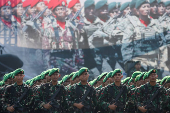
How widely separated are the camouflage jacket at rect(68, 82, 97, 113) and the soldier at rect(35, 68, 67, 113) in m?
0.18

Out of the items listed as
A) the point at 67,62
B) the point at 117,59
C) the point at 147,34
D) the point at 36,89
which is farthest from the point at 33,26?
the point at 36,89

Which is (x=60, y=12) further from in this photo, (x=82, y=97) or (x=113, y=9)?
(x=82, y=97)

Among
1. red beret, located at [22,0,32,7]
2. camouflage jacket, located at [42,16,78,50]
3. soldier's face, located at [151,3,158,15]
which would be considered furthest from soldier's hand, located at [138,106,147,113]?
red beret, located at [22,0,32,7]

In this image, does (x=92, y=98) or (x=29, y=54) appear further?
(x=29, y=54)

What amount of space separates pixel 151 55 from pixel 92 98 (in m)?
18.5

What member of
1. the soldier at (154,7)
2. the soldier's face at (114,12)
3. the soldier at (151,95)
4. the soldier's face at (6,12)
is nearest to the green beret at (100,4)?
the soldier's face at (114,12)

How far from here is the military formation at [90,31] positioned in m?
26.5

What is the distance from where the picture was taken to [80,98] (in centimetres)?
874

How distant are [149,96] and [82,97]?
5.57ft

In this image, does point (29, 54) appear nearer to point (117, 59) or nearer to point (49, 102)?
point (117, 59)

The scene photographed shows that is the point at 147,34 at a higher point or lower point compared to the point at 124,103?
higher

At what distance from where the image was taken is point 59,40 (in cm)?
2712

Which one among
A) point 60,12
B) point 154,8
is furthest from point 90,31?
point 154,8

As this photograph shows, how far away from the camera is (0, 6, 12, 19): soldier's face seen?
89.6ft
